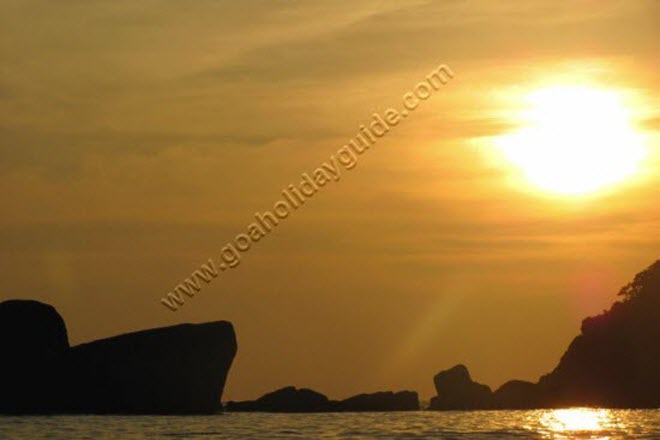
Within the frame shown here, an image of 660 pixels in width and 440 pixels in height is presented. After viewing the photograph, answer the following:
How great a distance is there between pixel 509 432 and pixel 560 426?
16.0 meters

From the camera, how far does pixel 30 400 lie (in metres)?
191

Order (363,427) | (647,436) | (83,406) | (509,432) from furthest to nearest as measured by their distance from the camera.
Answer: (83,406) → (363,427) → (509,432) → (647,436)

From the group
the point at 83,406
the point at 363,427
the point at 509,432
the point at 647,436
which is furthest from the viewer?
the point at 83,406

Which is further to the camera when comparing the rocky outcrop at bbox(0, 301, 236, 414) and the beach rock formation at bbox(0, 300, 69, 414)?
the rocky outcrop at bbox(0, 301, 236, 414)

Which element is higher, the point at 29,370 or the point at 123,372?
the point at 29,370

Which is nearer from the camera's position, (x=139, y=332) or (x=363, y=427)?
(x=363, y=427)

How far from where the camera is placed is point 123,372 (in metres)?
194

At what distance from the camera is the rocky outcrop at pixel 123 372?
191 m

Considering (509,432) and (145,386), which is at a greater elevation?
(145,386)

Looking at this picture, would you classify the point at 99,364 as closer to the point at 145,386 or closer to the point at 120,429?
the point at 145,386

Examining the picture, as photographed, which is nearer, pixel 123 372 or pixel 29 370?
pixel 123 372

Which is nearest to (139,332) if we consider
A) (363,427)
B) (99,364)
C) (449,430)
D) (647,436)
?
(99,364)

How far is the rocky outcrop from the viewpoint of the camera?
19100 cm

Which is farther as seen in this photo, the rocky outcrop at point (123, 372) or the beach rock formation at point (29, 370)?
the rocky outcrop at point (123, 372)
